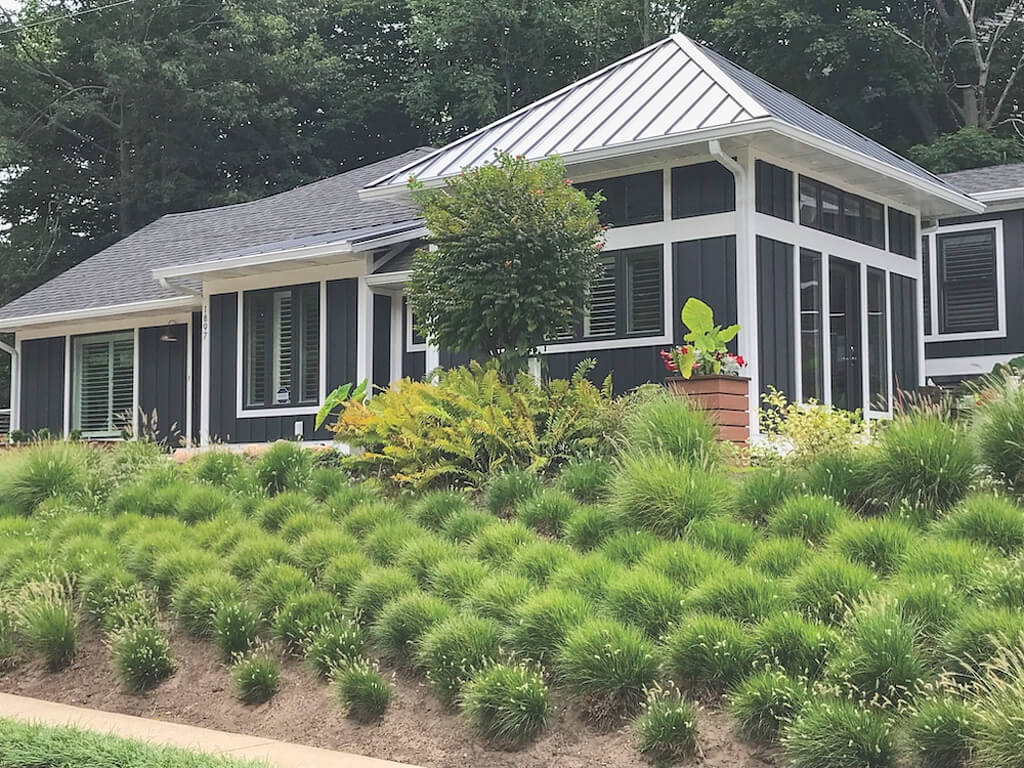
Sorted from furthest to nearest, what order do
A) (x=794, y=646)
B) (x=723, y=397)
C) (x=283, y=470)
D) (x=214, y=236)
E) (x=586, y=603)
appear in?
1. (x=214, y=236)
2. (x=723, y=397)
3. (x=283, y=470)
4. (x=586, y=603)
5. (x=794, y=646)

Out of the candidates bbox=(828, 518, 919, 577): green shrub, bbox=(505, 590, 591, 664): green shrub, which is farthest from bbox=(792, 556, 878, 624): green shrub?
bbox=(505, 590, 591, 664): green shrub

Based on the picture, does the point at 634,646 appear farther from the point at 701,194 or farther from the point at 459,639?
the point at 701,194

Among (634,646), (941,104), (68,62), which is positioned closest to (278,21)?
(68,62)

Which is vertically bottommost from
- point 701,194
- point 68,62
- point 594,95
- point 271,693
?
point 271,693

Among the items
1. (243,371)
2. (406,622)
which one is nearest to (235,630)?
(406,622)

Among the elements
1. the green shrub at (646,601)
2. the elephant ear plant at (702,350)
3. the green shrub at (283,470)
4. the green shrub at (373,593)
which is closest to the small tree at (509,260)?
the elephant ear plant at (702,350)

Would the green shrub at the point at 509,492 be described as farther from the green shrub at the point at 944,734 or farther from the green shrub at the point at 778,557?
the green shrub at the point at 944,734

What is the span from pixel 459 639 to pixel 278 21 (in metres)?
29.0

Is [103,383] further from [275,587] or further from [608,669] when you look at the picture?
[608,669]

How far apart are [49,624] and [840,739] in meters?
5.31

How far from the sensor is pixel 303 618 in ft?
24.7

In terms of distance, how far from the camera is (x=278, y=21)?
3278cm

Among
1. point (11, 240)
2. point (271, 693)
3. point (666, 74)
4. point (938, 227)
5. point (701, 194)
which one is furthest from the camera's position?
point (11, 240)

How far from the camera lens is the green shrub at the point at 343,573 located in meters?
7.79
